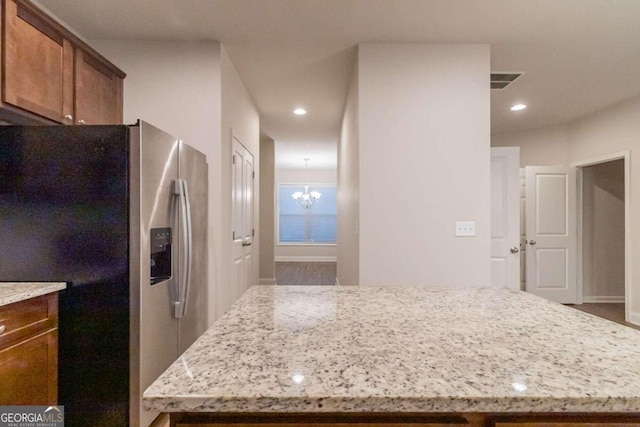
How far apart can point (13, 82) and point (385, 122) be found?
243cm

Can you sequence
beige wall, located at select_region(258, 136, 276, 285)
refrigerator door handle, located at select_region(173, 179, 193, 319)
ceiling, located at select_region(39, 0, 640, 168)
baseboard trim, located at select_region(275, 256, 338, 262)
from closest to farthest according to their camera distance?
refrigerator door handle, located at select_region(173, 179, 193, 319)
ceiling, located at select_region(39, 0, 640, 168)
beige wall, located at select_region(258, 136, 276, 285)
baseboard trim, located at select_region(275, 256, 338, 262)

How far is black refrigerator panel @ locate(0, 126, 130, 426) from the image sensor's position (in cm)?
165

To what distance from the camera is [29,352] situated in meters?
1.49

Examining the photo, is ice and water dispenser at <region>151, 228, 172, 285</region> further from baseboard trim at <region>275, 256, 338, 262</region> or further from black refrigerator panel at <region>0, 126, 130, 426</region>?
baseboard trim at <region>275, 256, 338, 262</region>

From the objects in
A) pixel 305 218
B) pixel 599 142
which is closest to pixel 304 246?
pixel 305 218

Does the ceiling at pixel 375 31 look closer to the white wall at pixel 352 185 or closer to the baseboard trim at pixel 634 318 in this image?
the white wall at pixel 352 185

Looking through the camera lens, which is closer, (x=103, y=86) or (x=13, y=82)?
(x=13, y=82)

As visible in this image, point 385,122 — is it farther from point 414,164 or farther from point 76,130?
point 76,130

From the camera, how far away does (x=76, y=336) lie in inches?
65.6

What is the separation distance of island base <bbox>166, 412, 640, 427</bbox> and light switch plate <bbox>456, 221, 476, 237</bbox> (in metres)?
2.21

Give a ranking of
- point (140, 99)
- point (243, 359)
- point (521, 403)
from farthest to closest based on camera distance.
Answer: point (140, 99) < point (243, 359) < point (521, 403)

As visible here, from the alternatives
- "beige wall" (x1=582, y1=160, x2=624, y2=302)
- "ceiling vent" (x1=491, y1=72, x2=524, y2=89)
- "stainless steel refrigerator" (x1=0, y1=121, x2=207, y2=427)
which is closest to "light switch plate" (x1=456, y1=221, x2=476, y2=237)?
"ceiling vent" (x1=491, y1=72, x2=524, y2=89)

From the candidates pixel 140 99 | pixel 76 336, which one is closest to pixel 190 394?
pixel 76 336

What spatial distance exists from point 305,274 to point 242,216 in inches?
156
